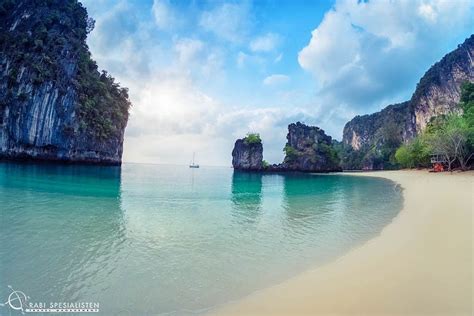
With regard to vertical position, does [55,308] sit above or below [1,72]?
below

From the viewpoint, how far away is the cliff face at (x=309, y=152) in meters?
80.9

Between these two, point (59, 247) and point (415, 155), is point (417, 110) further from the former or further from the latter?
point (59, 247)

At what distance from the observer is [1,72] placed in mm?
44281

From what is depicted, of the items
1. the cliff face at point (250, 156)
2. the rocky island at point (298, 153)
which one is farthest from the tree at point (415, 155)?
the cliff face at point (250, 156)

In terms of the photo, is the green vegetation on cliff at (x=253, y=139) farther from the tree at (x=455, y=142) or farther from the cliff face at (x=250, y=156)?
the tree at (x=455, y=142)

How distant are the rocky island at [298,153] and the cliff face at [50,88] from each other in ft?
135

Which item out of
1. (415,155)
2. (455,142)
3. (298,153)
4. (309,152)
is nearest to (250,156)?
(298,153)

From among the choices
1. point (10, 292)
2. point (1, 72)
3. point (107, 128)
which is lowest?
point (10, 292)

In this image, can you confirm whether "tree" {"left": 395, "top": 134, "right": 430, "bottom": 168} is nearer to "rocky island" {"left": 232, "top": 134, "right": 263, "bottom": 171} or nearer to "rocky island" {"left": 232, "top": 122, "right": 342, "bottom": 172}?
"rocky island" {"left": 232, "top": 122, "right": 342, "bottom": 172}

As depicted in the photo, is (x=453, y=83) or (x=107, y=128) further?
(x=453, y=83)

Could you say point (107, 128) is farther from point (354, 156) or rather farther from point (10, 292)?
point (354, 156)

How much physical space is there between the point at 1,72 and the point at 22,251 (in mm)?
54951

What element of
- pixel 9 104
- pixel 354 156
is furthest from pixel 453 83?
pixel 9 104

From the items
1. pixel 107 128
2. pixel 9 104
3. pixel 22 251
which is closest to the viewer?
pixel 22 251
